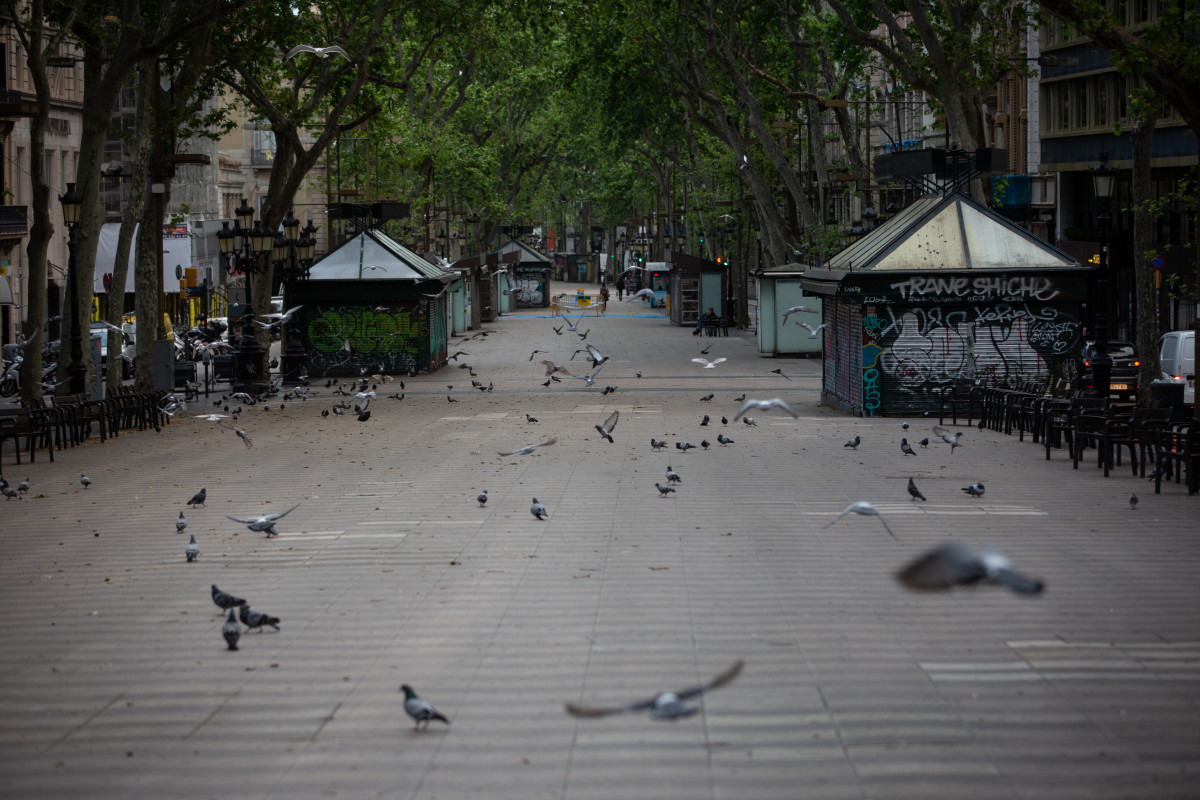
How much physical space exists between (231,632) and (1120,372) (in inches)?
897

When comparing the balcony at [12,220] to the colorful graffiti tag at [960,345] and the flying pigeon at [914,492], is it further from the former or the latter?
the flying pigeon at [914,492]

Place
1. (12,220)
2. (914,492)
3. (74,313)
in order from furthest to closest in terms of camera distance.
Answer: (12,220) → (74,313) → (914,492)

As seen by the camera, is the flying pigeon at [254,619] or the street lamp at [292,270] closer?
the flying pigeon at [254,619]

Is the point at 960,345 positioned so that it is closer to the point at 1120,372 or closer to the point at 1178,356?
the point at 1178,356

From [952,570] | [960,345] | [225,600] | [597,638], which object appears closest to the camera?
[952,570]

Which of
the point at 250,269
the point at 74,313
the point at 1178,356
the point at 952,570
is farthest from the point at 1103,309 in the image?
the point at 250,269

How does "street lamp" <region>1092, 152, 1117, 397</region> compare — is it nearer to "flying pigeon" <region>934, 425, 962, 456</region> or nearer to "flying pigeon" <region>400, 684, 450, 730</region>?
"flying pigeon" <region>934, 425, 962, 456</region>

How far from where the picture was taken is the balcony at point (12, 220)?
41062mm

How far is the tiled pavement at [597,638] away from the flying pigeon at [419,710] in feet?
0.29

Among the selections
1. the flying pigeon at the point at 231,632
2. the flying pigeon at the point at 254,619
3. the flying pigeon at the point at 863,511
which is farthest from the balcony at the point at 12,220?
the flying pigeon at the point at 231,632

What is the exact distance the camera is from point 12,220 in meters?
41.4

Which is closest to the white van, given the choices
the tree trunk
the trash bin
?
the tree trunk

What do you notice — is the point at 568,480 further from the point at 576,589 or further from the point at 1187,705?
the point at 1187,705

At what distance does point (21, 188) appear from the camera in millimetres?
46312
